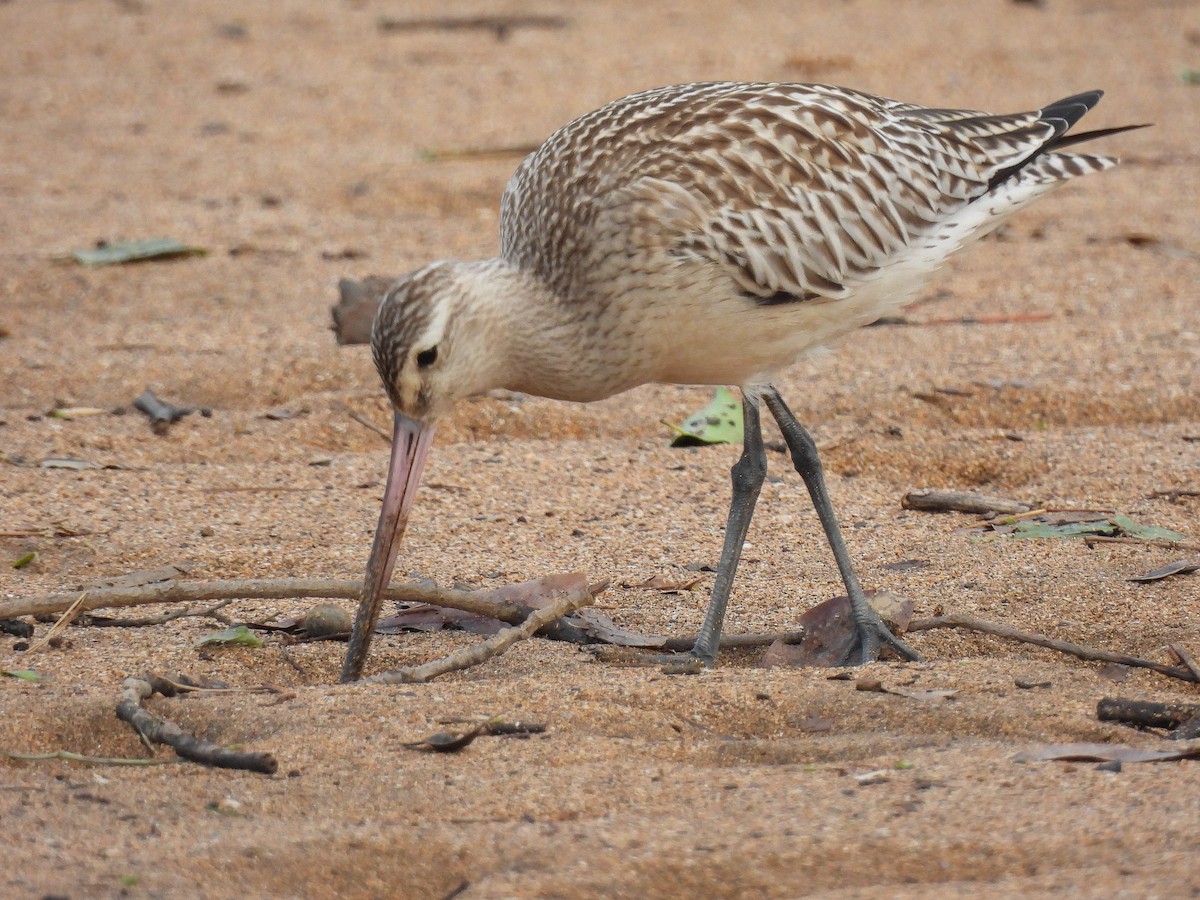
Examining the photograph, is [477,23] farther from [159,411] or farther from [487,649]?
[487,649]

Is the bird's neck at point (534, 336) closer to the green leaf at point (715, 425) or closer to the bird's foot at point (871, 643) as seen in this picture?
the bird's foot at point (871, 643)

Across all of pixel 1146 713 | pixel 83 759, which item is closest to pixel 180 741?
pixel 83 759

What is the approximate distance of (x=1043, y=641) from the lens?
16.1ft

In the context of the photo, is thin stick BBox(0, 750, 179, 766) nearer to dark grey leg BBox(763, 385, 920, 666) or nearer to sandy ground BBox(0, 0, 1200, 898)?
sandy ground BBox(0, 0, 1200, 898)

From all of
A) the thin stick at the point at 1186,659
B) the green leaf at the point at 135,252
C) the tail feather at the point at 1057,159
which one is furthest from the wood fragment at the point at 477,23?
the thin stick at the point at 1186,659

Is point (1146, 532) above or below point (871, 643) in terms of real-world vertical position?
above

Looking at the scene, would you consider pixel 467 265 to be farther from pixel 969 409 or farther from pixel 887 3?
pixel 887 3

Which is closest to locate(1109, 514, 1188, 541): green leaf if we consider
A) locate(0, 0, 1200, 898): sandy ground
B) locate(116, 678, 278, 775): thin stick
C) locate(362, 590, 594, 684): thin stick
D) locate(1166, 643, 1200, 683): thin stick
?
locate(0, 0, 1200, 898): sandy ground

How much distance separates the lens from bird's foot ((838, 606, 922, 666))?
511 centimetres

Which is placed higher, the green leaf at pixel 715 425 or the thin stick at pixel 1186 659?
the thin stick at pixel 1186 659

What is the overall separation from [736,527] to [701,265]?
2.99 feet

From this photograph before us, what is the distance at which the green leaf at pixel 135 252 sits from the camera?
31.6 feet

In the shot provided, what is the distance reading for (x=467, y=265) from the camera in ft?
17.0

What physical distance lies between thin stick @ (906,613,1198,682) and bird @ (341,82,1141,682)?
0.15m
